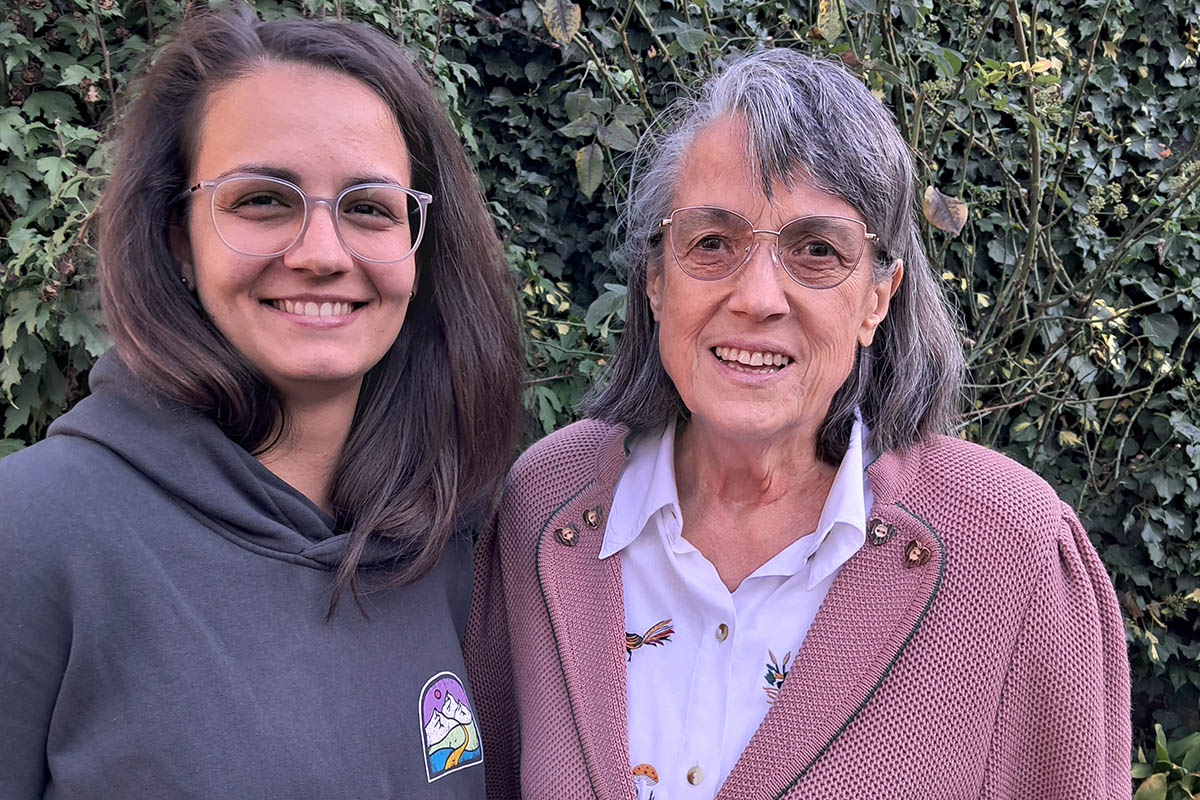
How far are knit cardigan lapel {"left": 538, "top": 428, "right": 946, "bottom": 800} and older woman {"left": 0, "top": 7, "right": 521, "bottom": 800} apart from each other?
22 cm

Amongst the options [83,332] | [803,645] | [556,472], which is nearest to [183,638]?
[556,472]

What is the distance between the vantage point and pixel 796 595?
5.75ft

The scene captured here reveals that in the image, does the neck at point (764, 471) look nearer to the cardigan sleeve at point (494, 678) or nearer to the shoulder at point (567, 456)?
the shoulder at point (567, 456)

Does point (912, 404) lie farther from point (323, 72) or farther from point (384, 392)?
point (323, 72)

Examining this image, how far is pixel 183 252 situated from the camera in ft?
5.27

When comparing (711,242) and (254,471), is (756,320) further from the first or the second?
(254,471)

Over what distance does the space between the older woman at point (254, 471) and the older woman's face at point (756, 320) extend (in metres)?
0.44

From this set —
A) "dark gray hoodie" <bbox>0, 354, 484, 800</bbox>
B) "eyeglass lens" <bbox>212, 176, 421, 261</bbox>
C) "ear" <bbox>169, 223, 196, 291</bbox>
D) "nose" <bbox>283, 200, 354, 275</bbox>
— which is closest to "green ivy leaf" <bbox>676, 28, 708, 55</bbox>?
"eyeglass lens" <bbox>212, 176, 421, 261</bbox>

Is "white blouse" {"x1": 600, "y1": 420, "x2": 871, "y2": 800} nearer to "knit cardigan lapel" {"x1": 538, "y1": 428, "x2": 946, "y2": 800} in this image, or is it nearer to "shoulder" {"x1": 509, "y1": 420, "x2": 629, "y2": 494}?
"knit cardigan lapel" {"x1": 538, "y1": 428, "x2": 946, "y2": 800}

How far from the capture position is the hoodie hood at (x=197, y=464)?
1433 millimetres

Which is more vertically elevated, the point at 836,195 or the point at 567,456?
the point at 836,195

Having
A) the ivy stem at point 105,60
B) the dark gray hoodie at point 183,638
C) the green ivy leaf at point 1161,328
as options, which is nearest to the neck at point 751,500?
the dark gray hoodie at point 183,638

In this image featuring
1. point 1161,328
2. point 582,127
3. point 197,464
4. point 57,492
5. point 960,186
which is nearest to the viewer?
point 57,492

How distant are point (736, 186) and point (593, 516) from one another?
696 mm
